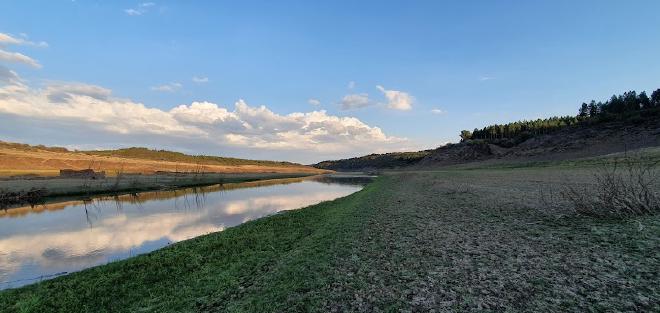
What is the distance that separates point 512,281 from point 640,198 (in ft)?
32.8

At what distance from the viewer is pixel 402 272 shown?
9.85 meters

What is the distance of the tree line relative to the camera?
381 feet

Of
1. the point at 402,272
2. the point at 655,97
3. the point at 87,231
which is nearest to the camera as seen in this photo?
the point at 402,272

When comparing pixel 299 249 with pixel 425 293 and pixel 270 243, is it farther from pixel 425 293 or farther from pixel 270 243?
pixel 425 293

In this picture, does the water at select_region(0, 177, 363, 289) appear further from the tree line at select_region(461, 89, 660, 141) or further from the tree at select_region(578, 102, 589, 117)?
the tree at select_region(578, 102, 589, 117)

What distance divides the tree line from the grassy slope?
10848 centimetres

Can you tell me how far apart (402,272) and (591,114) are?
17873 centimetres

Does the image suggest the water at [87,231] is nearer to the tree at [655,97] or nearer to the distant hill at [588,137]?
the distant hill at [588,137]

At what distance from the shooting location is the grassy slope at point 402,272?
7.59 meters

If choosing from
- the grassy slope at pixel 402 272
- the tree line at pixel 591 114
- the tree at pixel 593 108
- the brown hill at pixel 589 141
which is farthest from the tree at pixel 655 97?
the grassy slope at pixel 402 272

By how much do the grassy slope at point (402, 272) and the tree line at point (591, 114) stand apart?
108m

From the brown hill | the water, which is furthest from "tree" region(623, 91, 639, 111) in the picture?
the water

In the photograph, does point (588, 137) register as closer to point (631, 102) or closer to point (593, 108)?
point (631, 102)

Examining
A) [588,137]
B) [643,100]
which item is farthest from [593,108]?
[588,137]
